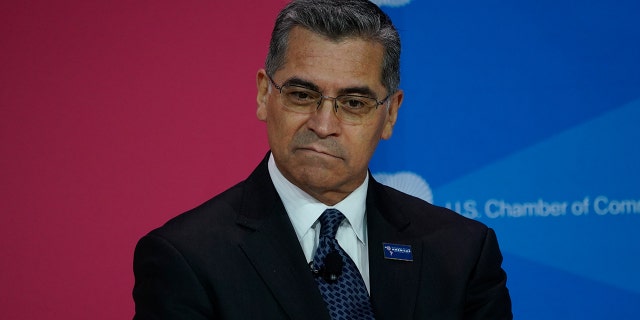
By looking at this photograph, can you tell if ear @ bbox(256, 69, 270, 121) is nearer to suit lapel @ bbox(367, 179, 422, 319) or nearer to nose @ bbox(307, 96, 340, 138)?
nose @ bbox(307, 96, 340, 138)

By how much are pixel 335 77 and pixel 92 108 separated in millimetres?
1079

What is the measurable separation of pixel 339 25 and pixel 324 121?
0.75 ft

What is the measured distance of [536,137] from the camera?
10.5 ft

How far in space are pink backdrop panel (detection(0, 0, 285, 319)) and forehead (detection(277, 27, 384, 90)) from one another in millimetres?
847

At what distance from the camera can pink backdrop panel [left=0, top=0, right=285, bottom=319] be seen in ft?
9.00

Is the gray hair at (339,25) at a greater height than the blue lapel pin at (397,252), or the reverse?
the gray hair at (339,25)

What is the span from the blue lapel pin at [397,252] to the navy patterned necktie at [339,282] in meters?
0.11

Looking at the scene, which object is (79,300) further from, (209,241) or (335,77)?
(335,77)

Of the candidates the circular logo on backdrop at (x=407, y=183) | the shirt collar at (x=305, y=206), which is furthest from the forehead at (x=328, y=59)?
the circular logo on backdrop at (x=407, y=183)

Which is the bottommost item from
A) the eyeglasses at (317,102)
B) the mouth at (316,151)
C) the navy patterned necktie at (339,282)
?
the navy patterned necktie at (339,282)

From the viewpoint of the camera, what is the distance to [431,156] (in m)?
3.12

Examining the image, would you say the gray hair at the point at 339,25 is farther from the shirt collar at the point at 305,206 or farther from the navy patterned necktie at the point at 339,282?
the navy patterned necktie at the point at 339,282

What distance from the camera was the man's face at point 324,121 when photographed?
202cm

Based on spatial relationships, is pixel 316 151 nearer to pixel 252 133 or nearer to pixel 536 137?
pixel 252 133
